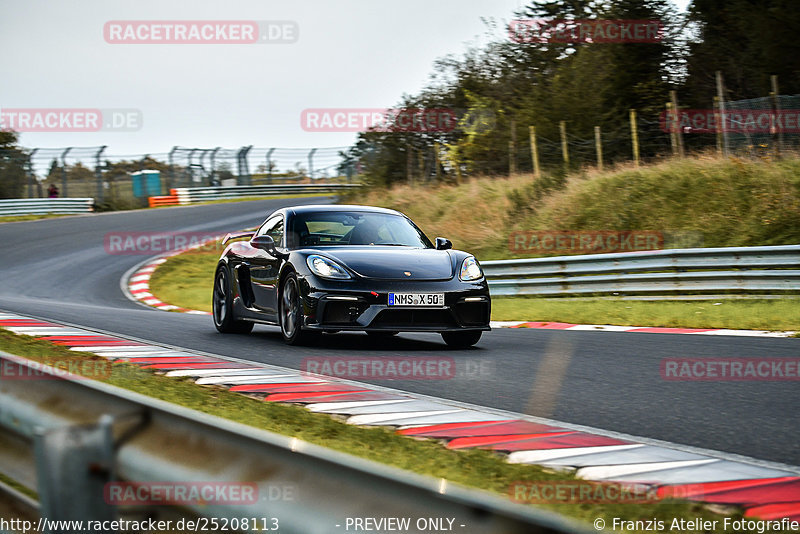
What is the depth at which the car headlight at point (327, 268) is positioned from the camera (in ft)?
28.8

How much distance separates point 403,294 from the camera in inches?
339

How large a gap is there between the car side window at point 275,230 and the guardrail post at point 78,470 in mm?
7476

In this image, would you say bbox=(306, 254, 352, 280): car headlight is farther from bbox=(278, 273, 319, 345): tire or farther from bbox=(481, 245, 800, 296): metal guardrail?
bbox=(481, 245, 800, 296): metal guardrail

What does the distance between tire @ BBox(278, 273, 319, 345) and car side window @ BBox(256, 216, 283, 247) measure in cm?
72

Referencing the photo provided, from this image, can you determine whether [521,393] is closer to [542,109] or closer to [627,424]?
[627,424]

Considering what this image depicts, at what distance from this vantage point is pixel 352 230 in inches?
388

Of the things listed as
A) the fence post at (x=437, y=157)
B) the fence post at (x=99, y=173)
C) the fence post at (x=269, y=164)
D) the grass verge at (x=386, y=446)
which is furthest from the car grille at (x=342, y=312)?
the fence post at (x=269, y=164)

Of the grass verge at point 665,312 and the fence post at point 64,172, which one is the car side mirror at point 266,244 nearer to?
the grass verge at point 665,312

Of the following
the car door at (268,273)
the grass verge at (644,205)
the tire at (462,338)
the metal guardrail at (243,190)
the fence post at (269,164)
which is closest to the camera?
the tire at (462,338)

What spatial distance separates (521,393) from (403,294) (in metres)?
2.44

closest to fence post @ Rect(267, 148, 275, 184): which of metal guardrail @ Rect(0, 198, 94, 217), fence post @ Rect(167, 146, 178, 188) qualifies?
fence post @ Rect(167, 146, 178, 188)

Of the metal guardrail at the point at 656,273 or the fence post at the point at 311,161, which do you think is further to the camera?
the fence post at the point at 311,161

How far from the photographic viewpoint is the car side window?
9.96 metres

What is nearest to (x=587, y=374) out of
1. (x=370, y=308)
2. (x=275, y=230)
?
(x=370, y=308)
